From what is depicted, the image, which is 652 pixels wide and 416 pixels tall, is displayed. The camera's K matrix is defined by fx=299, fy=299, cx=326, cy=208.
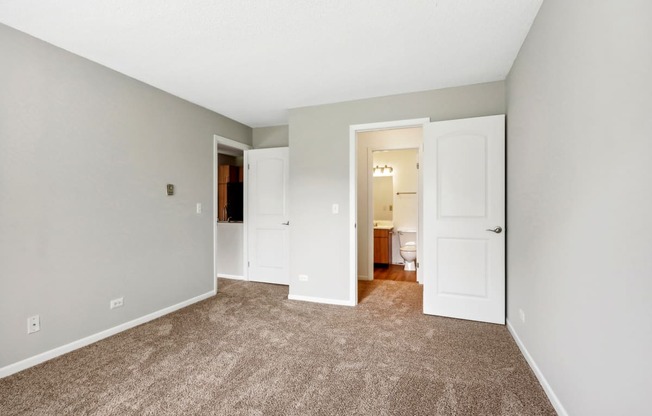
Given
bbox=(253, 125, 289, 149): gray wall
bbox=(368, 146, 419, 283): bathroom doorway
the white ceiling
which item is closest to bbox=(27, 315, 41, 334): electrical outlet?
the white ceiling

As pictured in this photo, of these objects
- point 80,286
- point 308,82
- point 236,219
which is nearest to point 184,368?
point 80,286

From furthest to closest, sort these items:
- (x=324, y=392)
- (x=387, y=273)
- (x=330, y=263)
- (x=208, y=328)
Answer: (x=387, y=273) → (x=330, y=263) → (x=208, y=328) → (x=324, y=392)

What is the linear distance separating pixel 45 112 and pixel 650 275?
3562 millimetres

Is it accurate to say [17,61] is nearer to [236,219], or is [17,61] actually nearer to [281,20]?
[281,20]

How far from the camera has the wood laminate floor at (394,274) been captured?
15.9 feet

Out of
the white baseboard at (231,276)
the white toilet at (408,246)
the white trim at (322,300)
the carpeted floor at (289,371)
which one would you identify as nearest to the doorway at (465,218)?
the carpeted floor at (289,371)

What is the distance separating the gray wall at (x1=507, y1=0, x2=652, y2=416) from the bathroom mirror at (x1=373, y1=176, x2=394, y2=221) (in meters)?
3.91

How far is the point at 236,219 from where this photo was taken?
527 cm

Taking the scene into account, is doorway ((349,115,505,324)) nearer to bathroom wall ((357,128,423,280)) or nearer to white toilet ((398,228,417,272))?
bathroom wall ((357,128,423,280))

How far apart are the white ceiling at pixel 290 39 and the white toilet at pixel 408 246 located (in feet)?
9.97

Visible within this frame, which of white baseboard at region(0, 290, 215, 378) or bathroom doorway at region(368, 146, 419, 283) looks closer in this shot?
white baseboard at region(0, 290, 215, 378)

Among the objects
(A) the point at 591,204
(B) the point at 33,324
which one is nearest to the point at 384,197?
(A) the point at 591,204

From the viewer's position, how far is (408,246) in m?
5.58

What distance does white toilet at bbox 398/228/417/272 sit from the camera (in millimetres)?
5367
